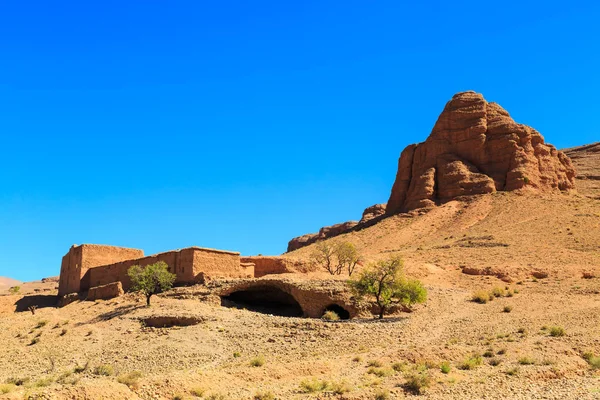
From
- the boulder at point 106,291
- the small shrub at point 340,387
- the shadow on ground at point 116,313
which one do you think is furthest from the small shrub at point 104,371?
the boulder at point 106,291

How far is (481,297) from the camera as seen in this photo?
31.8 meters

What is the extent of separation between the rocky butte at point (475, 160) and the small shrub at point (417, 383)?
1764 inches

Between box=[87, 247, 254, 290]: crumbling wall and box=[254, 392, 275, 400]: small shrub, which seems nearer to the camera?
box=[254, 392, 275, 400]: small shrub

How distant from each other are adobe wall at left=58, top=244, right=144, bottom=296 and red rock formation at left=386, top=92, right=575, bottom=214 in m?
31.4

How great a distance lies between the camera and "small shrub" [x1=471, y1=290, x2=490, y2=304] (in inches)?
1246

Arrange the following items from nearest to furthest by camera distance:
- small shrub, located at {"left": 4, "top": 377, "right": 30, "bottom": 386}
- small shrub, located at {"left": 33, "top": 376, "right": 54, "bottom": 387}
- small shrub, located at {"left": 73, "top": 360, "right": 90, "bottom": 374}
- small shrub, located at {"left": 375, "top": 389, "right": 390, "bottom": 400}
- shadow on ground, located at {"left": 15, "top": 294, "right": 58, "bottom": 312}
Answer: small shrub, located at {"left": 375, "top": 389, "right": 390, "bottom": 400}
small shrub, located at {"left": 33, "top": 376, "right": 54, "bottom": 387}
small shrub, located at {"left": 4, "top": 377, "right": 30, "bottom": 386}
small shrub, located at {"left": 73, "top": 360, "right": 90, "bottom": 374}
shadow on ground, located at {"left": 15, "top": 294, "right": 58, "bottom": 312}

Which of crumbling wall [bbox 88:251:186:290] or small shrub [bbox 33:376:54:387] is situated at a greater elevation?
crumbling wall [bbox 88:251:186:290]

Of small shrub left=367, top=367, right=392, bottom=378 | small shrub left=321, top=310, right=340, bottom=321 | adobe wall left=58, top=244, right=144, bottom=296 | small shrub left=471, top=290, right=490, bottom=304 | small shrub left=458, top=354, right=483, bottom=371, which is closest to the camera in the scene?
small shrub left=367, top=367, right=392, bottom=378

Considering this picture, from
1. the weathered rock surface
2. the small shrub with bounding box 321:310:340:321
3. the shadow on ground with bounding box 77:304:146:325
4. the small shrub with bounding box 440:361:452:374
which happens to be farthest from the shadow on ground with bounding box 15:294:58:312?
the weathered rock surface

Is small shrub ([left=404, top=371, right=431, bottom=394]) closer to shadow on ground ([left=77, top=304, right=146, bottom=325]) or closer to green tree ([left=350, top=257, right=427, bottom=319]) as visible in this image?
green tree ([left=350, top=257, right=427, bottom=319])

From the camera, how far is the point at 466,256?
1743 inches

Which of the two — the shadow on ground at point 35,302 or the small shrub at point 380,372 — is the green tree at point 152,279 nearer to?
the shadow on ground at point 35,302

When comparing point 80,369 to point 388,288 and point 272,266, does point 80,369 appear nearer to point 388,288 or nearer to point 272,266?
point 388,288

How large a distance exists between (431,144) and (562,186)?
45.1 ft
